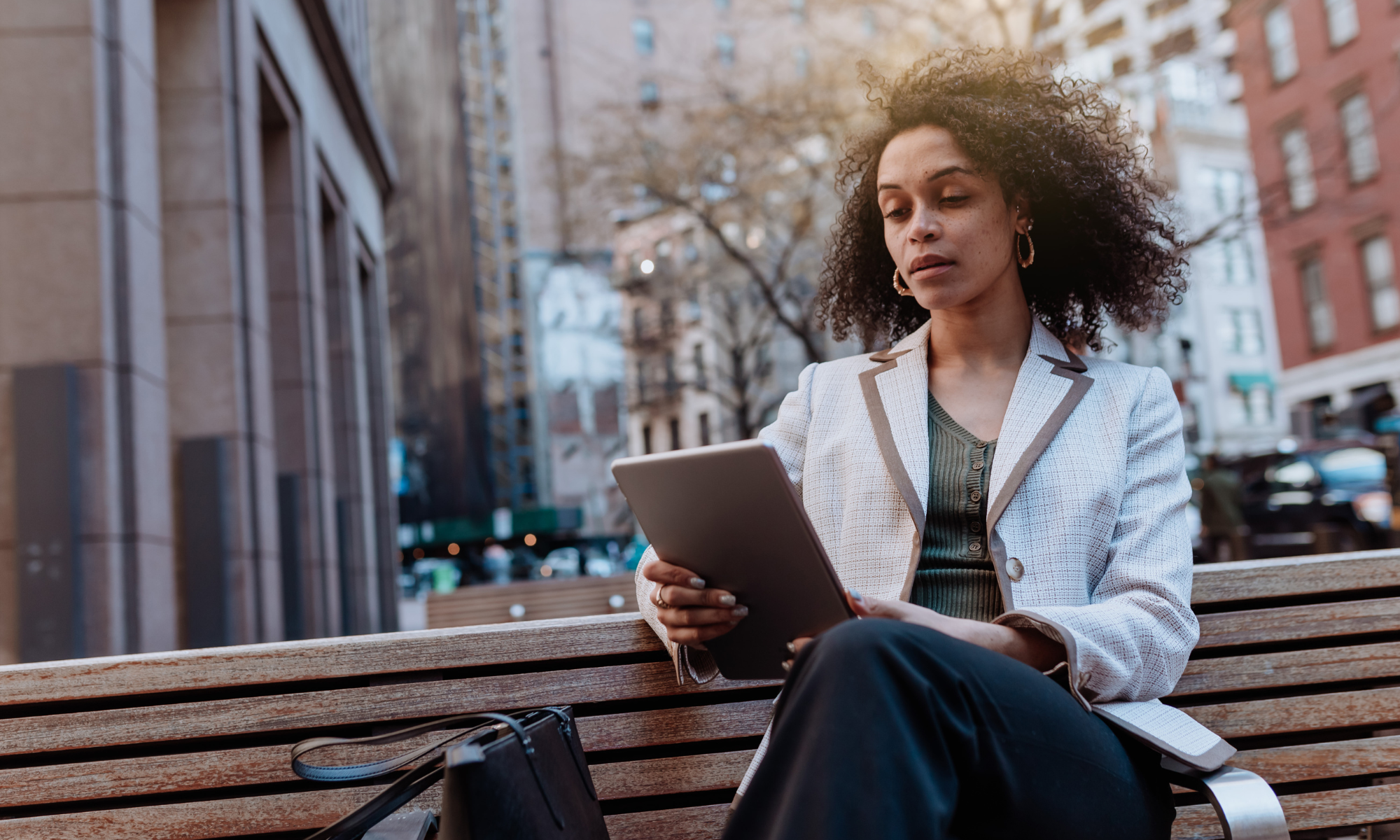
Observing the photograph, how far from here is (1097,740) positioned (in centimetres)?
191

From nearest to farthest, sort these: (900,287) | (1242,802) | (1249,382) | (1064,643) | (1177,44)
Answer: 1. (1242,802)
2. (1064,643)
3. (900,287)
4. (1177,44)
5. (1249,382)

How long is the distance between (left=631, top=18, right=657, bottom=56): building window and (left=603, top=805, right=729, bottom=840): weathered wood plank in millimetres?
67631

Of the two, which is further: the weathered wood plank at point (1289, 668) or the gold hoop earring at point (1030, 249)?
Result: the gold hoop earring at point (1030, 249)

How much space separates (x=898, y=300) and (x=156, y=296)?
549 centimetres

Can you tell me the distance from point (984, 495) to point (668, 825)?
100 centimetres

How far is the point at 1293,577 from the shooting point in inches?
107

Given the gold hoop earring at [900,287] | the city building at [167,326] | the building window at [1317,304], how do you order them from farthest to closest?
1. the building window at [1317,304]
2. the city building at [167,326]
3. the gold hoop earring at [900,287]

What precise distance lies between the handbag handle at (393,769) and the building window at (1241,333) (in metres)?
49.1

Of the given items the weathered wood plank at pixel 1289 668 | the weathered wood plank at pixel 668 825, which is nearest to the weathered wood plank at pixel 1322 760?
the weathered wood plank at pixel 1289 668

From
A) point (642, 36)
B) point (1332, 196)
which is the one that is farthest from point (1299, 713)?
point (642, 36)

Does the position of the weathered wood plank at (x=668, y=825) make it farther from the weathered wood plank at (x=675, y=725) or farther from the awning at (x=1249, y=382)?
the awning at (x=1249, y=382)

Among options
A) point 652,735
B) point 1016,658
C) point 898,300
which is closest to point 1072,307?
point 898,300

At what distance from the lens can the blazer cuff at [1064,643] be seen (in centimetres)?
202

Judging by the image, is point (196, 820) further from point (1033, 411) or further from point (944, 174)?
point (944, 174)
